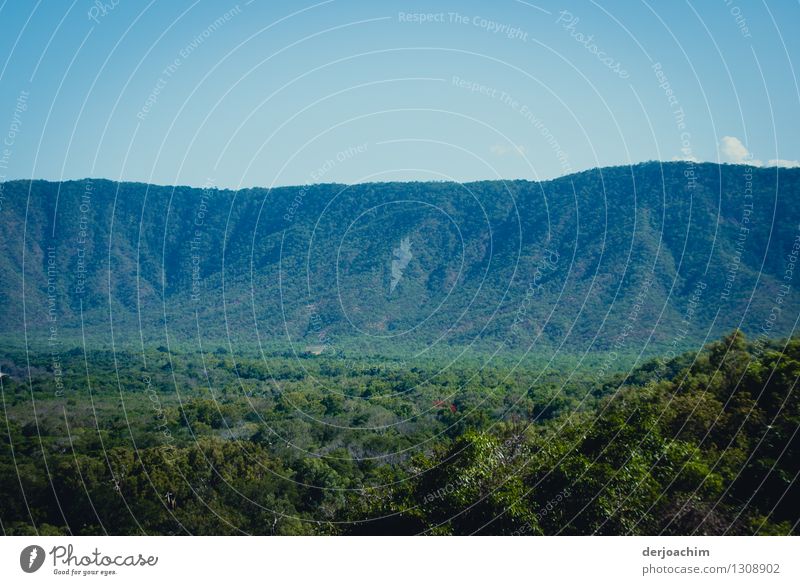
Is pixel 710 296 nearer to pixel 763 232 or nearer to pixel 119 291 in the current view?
pixel 763 232

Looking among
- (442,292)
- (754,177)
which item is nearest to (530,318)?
(442,292)
